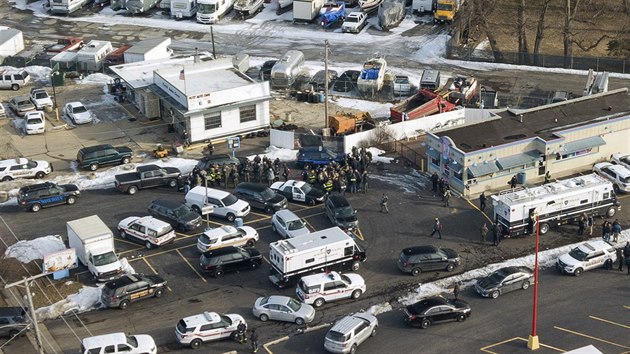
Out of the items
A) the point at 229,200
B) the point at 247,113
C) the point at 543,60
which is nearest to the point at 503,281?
the point at 229,200

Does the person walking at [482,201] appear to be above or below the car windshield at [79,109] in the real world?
below

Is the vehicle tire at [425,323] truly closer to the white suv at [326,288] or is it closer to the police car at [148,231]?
the white suv at [326,288]

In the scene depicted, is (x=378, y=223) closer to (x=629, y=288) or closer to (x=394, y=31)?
(x=629, y=288)

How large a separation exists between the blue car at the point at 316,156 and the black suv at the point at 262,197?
218 inches

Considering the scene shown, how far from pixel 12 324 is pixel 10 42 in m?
48.7

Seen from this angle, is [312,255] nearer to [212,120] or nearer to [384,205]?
[384,205]

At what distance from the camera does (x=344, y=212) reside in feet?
188

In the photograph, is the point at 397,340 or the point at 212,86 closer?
the point at 397,340

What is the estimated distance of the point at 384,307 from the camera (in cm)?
4950

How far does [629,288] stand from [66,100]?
47459 mm

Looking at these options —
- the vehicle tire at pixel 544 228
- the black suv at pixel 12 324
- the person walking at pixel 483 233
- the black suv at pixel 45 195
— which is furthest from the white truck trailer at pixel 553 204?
the black suv at pixel 12 324

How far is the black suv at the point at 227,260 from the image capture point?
52.1 meters

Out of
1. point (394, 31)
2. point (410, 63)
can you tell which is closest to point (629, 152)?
point (410, 63)

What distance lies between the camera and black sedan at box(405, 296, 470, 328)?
47250mm
